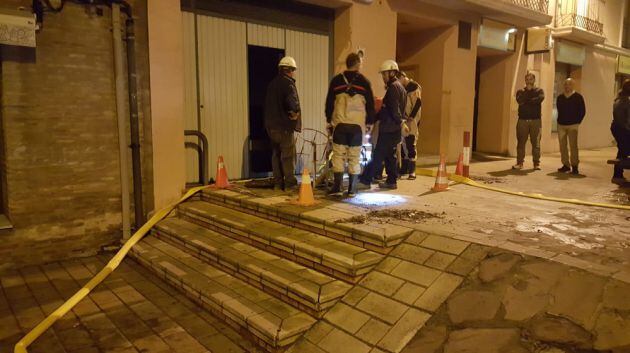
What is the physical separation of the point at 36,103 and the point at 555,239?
660 cm

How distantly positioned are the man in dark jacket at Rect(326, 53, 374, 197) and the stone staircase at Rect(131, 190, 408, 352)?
44.2 inches

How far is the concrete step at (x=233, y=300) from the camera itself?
4039mm

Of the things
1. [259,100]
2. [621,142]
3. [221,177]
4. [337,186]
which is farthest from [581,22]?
[221,177]

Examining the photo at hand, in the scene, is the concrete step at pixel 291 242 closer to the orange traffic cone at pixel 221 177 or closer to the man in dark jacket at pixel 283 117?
the orange traffic cone at pixel 221 177

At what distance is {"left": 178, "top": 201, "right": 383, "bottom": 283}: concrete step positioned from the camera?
452 cm

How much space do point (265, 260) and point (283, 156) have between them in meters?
2.43

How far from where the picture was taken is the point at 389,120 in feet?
23.5

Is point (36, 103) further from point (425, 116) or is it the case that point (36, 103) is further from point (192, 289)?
point (425, 116)

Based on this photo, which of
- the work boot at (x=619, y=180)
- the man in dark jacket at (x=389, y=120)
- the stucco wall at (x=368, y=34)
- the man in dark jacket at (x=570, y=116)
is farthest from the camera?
the stucco wall at (x=368, y=34)

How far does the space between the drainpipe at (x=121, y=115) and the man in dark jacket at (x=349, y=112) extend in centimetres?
303

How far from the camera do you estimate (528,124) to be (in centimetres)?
991

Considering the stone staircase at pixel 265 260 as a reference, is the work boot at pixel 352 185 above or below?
above

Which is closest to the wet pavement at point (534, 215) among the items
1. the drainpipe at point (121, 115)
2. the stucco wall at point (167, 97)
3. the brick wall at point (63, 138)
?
the stucco wall at point (167, 97)

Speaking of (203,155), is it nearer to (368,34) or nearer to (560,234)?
(368,34)
